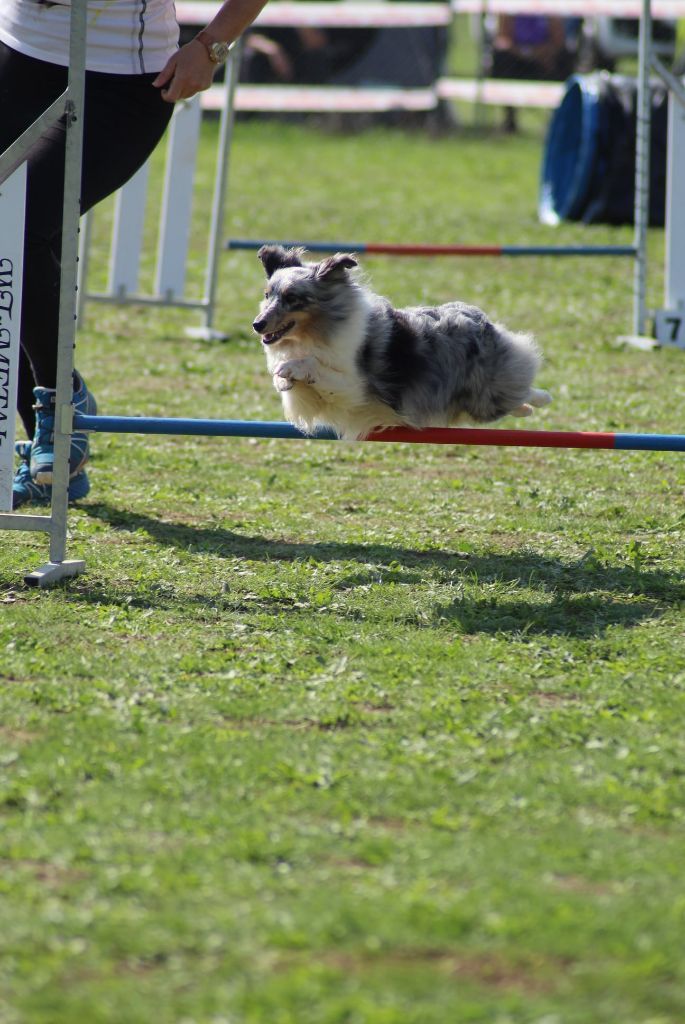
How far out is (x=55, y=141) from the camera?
4469 mm

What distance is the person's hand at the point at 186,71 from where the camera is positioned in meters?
4.36

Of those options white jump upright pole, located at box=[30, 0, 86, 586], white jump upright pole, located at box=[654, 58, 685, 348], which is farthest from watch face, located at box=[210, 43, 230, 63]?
white jump upright pole, located at box=[654, 58, 685, 348]

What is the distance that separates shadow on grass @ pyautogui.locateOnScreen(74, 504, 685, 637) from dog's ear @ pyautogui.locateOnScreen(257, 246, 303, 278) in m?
1.00

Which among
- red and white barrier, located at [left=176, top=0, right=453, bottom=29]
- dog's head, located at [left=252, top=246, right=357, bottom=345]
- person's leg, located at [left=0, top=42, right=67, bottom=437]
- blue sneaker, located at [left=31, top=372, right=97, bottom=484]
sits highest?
red and white barrier, located at [left=176, top=0, right=453, bottom=29]

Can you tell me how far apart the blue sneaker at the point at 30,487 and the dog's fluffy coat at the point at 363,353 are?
3.29ft

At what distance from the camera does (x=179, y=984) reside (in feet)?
7.36

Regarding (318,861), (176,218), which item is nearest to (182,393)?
(176,218)

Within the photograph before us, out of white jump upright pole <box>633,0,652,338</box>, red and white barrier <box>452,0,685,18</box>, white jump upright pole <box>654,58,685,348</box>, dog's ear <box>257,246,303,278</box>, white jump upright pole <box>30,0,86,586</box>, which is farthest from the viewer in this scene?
red and white barrier <box>452,0,685,18</box>

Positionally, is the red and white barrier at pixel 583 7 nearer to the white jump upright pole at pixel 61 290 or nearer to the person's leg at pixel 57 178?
the person's leg at pixel 57 178

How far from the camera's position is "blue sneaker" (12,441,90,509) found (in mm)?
5062

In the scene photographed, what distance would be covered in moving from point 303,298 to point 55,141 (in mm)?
993

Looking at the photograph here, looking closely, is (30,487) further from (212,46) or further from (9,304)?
(212,46)

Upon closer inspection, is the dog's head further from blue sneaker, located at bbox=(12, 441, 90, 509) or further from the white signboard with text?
blue sneaker, located at bbox=(12, 441, 90, 509)

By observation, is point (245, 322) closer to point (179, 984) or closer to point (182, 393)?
point (182, 393)
